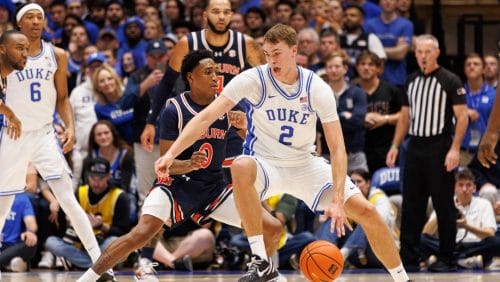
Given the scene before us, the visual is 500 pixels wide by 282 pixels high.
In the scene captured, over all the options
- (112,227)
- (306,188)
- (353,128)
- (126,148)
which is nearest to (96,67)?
(126,148)

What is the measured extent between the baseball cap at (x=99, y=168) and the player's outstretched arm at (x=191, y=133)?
445 cm

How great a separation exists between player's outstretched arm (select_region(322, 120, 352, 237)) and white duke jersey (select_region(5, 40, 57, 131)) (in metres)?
2.90

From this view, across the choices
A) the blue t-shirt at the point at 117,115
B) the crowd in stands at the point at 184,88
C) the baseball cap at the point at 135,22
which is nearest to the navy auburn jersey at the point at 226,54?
the crowd in stands at the point at 184,88

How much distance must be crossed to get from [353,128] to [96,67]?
3249mm

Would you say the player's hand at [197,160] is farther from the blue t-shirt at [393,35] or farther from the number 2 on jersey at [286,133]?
the blue t-shirt at [393,35]

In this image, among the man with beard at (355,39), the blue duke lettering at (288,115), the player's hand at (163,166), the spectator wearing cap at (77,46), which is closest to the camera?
the player's hand at (163,166)

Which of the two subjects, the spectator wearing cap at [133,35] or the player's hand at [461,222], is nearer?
the player's hand at [461,222]

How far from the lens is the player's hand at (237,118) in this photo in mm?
8711

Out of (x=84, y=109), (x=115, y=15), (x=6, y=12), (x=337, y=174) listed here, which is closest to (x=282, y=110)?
(x=337, y=174)

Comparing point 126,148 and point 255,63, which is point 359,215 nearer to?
point 255,63

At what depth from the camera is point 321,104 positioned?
752 centimetres

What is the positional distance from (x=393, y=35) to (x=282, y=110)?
21.6 feet

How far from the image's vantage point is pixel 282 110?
25.3 ft

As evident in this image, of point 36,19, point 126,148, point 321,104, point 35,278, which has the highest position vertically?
point 36,19
